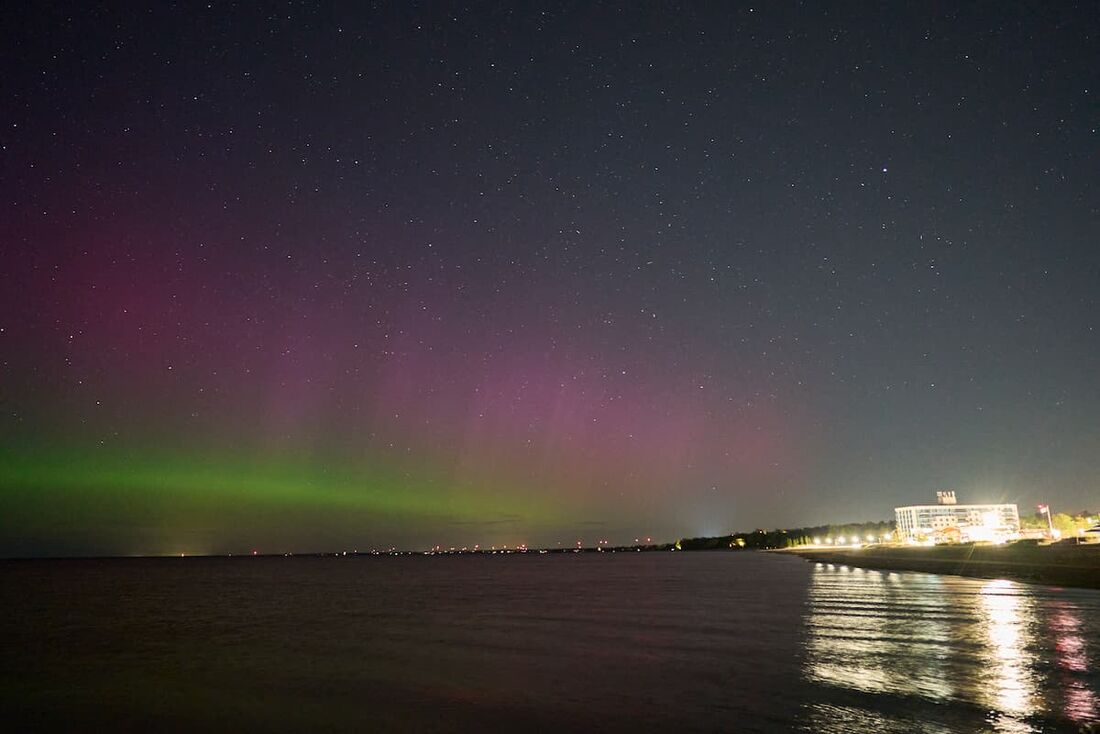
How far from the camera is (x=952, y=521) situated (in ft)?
486

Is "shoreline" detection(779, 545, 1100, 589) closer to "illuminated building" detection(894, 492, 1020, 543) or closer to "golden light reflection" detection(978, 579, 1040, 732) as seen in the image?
"golden light reflection" detection(978, 579, 1040, 732)

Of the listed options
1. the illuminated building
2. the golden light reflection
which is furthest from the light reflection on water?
the illuminated building

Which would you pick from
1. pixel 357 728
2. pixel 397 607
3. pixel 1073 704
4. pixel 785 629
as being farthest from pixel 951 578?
pixel 357 728

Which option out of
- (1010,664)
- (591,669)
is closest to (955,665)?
(1010,664)

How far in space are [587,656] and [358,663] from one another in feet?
26.6

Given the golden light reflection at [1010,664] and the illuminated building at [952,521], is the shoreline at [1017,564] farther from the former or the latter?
the illuminated building at [952,521]

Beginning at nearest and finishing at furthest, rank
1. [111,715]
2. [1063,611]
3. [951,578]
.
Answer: [111,715], [1063,611], [951,578]

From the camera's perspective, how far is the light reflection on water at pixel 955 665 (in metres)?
14.3

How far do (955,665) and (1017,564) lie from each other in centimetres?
5054

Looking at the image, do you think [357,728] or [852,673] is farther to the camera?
[852,673]

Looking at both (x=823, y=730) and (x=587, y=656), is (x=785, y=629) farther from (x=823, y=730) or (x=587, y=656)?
(x=823, y=730)

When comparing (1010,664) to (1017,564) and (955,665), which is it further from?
(1017,564)

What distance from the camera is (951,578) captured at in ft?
198

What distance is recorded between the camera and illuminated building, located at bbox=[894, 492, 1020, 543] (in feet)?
425
